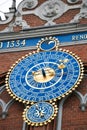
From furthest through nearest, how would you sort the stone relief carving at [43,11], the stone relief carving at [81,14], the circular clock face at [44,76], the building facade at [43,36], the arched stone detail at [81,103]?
the stone relief carving at [43,11] → the stone relief carving at [81,14] → the circular clock face at [44,76] → the building facade at [43,36] → the arched stone detail at [81,103]

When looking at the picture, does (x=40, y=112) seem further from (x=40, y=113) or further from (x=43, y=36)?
(x=43, y=36)

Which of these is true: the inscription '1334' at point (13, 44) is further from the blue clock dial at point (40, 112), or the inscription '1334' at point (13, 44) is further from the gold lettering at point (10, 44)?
the blue clock dial at point (40, 112)

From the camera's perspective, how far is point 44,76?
14141mm

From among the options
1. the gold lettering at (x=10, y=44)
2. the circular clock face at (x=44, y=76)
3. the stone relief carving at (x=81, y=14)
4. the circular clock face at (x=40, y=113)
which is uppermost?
the stone relief carving at (x=81, y=14)

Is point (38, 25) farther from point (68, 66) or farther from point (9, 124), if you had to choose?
point (9, 124)

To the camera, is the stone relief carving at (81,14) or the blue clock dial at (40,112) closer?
the blue clock dial at (40,112)

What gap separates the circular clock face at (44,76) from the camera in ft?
45.3

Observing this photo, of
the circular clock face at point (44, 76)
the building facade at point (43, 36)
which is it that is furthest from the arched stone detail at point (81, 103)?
the circular clock face at point (44, 76)

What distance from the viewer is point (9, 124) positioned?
1368cm

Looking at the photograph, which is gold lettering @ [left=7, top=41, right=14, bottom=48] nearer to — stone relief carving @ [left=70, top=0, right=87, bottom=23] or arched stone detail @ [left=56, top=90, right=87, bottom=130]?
stone relief carving @ [left=70, top=0, right=87, bottom=23]

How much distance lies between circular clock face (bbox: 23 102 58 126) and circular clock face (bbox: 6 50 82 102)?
7.2 inches

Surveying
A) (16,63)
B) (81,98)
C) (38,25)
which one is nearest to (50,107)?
(81,98)

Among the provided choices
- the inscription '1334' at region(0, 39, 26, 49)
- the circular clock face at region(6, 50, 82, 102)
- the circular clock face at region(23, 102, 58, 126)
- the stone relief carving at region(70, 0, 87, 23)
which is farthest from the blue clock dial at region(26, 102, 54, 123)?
the stone relief carving at region(70, 0, 87, 23)

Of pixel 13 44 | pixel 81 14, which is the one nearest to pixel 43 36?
pixel 13 44
